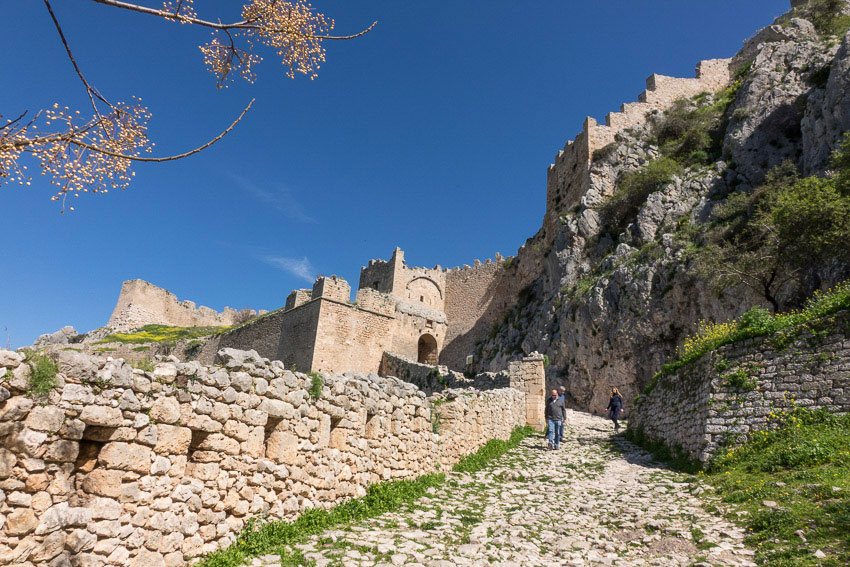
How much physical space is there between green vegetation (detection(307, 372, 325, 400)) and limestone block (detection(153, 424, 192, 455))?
186 centimetres

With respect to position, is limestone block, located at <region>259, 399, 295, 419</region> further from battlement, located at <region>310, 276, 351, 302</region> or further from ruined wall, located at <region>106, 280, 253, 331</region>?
ruined wall, located at <region>106, 280, 253, 331</region>

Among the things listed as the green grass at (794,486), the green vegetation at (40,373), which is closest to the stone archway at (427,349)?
the green grass at (794,486)

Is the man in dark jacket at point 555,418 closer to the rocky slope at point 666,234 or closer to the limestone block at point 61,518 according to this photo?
the rocky slope at point 666,234

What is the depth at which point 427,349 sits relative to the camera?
40.5 metres

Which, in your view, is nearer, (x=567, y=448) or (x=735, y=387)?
(x=735, y=387)

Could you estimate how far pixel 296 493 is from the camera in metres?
5.92

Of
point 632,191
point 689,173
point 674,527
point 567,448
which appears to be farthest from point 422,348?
point 674,527

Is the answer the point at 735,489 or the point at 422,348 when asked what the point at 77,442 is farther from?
the point at 422,348

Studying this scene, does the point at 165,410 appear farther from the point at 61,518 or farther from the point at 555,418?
the point at 555,418

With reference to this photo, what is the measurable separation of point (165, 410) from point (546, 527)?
5.27m

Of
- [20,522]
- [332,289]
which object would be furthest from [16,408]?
[332,289]

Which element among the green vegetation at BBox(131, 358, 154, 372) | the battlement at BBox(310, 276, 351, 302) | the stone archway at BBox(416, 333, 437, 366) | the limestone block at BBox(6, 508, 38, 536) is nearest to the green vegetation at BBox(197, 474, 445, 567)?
the limestone block at BBox(6, 508, 38, 536)

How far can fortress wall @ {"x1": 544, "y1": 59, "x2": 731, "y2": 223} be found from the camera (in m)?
34.8

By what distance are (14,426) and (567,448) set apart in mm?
12777
